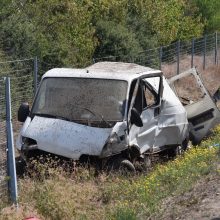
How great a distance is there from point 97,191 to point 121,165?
3.79 ft

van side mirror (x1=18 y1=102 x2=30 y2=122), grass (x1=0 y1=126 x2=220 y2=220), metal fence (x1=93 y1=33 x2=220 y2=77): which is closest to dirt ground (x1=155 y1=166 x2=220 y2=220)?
grass (x1=0 y1=126 x2=220 y2=220)

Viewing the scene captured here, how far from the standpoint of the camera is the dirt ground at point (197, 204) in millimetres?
7247

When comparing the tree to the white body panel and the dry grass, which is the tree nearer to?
the dry grass

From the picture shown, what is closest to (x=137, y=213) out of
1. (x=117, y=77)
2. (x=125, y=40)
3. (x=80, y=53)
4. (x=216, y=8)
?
(x=117, y=77)

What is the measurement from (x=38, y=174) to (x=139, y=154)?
200cm

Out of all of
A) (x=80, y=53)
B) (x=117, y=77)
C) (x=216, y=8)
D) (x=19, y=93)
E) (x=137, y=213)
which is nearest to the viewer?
(x=137, y=213)

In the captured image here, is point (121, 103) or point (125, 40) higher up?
point (121, 103)

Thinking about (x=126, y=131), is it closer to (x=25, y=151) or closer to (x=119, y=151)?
(x=119, y=151)

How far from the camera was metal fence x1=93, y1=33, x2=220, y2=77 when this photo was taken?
23.6 meters

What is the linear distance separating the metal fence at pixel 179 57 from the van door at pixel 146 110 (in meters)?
8.86

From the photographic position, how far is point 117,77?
1123 cm

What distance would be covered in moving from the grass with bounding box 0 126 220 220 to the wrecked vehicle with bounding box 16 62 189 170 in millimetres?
474

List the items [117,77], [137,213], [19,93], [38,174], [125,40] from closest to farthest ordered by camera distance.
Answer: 1. [137,213]
2. [38,174]
3. [117,77]
4. [19,93]
5. [125,40]

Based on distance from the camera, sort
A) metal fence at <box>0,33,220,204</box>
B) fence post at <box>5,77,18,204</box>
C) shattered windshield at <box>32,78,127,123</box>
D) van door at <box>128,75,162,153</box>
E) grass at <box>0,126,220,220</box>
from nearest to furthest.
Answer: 1. grass at <box>0,126,220,220</box>
2. fence post at <box>5,77,18,204</box>
3. shattered windshield at <box>32,78,127,123</box>
4. van door at <box>128,75,162,153</box>
5. metal fence at <box>0,33,220,204</box>
